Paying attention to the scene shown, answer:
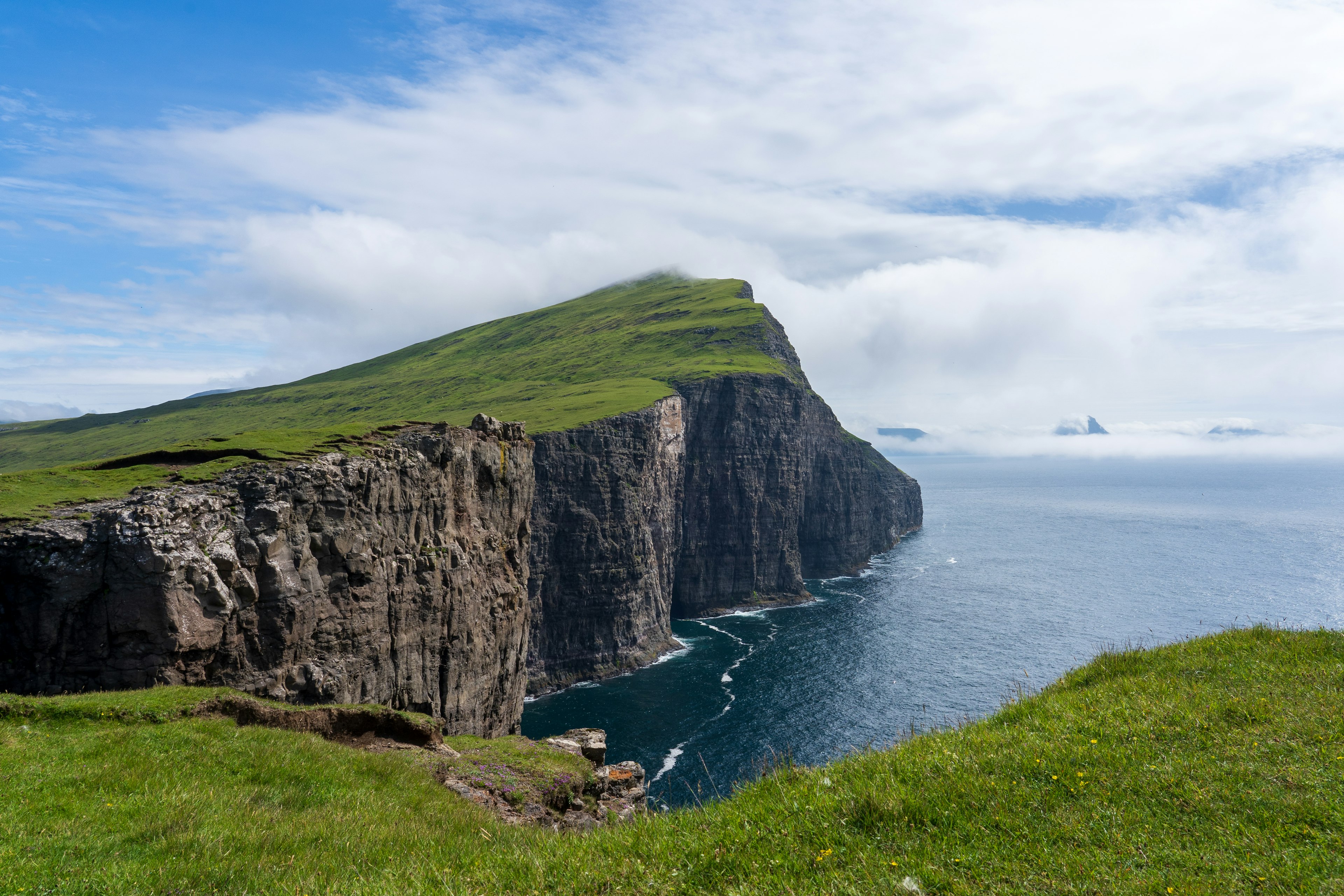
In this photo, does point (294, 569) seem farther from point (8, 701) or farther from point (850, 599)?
point (850, 599)

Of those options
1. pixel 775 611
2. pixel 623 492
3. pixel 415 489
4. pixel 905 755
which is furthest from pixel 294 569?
pixel 775 611

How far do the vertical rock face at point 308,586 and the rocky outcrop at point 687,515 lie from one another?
152 feet

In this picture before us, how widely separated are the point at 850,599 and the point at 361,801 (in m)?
138

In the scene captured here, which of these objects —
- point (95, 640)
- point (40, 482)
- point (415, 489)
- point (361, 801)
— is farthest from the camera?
point (415, 489)

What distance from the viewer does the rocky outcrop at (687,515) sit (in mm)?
104812

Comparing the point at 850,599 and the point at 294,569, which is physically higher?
the point at 294,569

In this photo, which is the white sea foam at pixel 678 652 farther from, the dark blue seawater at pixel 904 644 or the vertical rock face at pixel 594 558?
the vertical rock face at pixel 594 558

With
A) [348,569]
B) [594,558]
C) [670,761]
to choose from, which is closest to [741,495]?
[594,558]

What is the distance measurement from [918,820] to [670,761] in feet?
226

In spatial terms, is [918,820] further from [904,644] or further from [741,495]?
[741,495]

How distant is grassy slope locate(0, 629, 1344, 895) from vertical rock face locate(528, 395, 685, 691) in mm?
88470

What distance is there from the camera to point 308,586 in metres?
37.0

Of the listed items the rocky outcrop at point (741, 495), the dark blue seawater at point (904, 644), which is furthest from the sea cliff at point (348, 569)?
the rocky outcrop at point (741, 495)

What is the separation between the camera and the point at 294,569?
3628 centimetres
